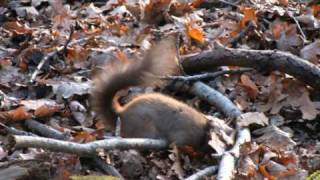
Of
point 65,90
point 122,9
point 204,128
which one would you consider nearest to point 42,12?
point 122,9

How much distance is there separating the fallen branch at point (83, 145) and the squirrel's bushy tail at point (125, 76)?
1.46ft

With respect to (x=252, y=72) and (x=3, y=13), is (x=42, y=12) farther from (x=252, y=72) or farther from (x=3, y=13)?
(x=252, y=72)

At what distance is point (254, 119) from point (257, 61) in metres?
0.58

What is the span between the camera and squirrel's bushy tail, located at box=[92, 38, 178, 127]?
4320 millimetres

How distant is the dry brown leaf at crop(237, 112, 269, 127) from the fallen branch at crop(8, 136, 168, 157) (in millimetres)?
643

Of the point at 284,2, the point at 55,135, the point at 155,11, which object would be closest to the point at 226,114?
the point at 55,135

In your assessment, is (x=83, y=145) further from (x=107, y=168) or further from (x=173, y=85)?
(x=173, y=85)

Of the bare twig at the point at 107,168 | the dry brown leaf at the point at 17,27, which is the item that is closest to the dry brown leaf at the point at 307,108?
the bare twig at the point at 107,168

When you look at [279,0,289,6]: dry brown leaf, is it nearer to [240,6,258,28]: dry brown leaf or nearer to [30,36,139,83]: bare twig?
[240,6,258,28]: dry brown leaf

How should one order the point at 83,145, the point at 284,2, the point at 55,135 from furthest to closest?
the point at 284,2 → the point at 55,135 → the point at 83,145

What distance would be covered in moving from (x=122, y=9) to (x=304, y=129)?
9.20 ft

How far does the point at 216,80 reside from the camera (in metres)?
5.26

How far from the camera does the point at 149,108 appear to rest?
4.45 meters

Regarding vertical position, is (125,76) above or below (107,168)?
above
